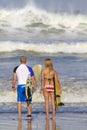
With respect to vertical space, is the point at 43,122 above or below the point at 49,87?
below

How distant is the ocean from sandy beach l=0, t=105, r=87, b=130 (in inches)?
34.3

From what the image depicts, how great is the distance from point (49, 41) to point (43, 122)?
23961 millimetres

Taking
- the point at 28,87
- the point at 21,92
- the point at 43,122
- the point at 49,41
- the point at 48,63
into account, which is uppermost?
the point at 49,41

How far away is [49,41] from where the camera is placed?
3572 centimetres

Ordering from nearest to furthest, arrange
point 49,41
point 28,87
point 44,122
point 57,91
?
point 44,122
point 28,87
point 57,91
point 49,41

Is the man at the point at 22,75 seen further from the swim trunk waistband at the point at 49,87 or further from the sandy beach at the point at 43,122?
the sandy beach at the point at 43,122

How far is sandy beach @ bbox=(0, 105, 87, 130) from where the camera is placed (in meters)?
11.2

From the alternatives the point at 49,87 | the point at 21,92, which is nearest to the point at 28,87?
the point at 21,92

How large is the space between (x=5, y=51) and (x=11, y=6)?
13882 mm

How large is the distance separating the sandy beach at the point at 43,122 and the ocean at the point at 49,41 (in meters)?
0.87

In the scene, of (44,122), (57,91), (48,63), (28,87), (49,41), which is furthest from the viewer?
(49,41)

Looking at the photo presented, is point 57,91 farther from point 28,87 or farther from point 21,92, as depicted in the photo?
point 21,92

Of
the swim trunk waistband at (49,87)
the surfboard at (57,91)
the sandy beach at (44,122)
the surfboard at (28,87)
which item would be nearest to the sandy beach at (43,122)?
the sandy beach at (44,122)

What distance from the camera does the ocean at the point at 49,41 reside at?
17198mm
